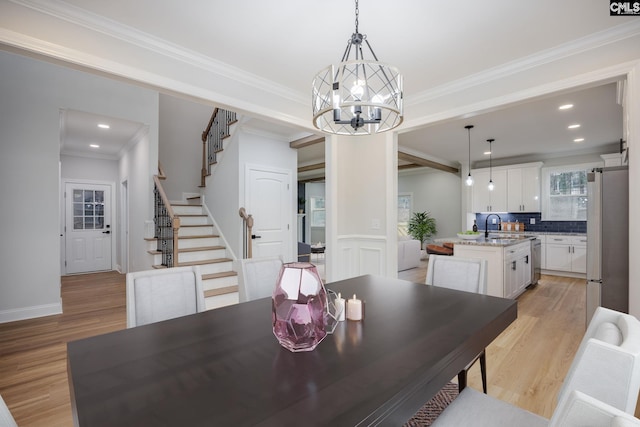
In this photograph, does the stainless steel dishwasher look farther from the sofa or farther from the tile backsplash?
the sofa

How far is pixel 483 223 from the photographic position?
7648 mm

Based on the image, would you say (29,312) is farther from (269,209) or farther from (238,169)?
(269,209)

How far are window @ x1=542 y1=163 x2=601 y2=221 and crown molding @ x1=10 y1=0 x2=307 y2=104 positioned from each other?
20.5ft

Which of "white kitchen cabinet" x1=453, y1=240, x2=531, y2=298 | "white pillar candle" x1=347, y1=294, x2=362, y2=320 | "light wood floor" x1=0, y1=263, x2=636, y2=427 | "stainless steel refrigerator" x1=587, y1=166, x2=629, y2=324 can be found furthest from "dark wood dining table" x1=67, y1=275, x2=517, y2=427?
"white kitchen cabinet" x1=453, y1=240, x2=531, y2=298

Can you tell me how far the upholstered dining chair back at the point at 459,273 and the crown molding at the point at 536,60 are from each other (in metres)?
1.81

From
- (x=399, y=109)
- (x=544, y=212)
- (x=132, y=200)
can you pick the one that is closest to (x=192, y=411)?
(x=399, y=109)

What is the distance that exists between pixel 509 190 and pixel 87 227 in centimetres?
955

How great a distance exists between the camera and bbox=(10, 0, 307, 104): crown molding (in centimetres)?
204

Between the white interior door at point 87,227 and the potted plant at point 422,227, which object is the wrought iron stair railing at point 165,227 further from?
the potted plant at point 422,227

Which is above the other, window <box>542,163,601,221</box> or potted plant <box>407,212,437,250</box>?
window <box>542,163,601,221</box>

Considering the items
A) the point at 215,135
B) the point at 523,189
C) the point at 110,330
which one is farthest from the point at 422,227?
the point at 110,330

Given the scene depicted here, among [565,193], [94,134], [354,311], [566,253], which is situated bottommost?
[566,253]

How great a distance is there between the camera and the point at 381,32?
2.32 meters

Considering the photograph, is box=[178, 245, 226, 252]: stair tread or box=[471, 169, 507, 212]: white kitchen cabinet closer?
box=[178, 245, 226, 252]: stair tread
